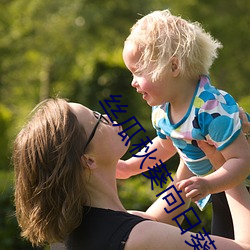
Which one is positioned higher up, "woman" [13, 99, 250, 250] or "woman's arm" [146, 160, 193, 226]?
"woman" [13, 99, 250, 250]

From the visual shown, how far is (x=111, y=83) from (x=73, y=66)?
359cm

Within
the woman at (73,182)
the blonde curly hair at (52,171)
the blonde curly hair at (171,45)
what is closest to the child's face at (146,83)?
the blonde curly hair at (171,45)

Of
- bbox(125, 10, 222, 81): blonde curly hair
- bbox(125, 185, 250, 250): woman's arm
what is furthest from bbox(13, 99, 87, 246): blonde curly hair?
bbox(125, 10, 222, 81): blonde curly hair

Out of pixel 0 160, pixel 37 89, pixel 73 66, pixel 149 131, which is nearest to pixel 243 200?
pixel 0 160

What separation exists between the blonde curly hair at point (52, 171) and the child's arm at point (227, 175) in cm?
43

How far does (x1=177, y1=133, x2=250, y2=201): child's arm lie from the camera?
252cm

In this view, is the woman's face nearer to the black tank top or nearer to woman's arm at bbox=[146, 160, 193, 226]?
the black tank top

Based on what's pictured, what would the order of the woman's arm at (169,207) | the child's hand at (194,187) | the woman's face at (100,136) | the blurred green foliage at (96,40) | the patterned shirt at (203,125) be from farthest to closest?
the blurred green foliage at (96,40) < the woman's arm at (169,207) < the woman's face at (100,136) < the patterned shirt at (203,125) < the child's hand at (194,187)

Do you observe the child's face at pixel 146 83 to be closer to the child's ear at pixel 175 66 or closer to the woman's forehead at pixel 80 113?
the child's ear at pixel 175 66

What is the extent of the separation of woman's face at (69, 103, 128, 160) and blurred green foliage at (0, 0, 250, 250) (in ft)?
31.2

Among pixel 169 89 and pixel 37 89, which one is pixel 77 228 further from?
pixel 37 89

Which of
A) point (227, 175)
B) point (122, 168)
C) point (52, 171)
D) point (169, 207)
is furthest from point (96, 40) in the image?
point (227, 175)

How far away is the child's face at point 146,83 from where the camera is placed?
2.82 meters

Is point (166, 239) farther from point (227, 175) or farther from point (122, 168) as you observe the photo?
point (122, 168)
